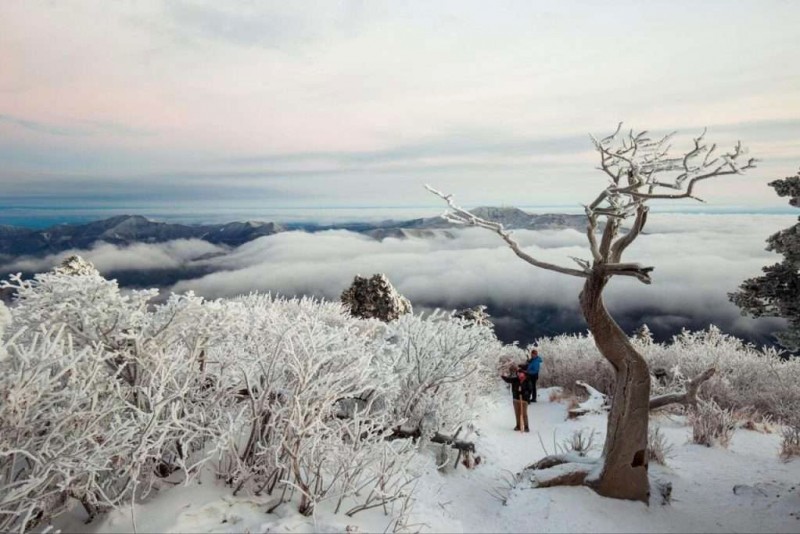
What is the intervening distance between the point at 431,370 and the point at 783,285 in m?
5.43

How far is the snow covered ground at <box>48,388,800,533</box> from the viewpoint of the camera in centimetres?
527

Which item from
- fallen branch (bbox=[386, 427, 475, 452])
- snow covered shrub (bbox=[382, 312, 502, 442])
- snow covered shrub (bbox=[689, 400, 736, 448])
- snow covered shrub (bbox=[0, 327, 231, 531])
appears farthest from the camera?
snow covered shrub (bbox=[689, 400, 736, 448])

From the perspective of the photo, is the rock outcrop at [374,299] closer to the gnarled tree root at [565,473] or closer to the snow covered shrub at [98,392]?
the gnarled tree root at [565,473]

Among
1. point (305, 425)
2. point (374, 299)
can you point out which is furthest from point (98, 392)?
point (374, 299)

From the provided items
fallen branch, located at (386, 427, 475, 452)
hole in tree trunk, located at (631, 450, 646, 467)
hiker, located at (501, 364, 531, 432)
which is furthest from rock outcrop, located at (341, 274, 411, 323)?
hole in tree trunk, located at (631, 450, 646, 467)

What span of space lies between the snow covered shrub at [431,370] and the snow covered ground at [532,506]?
0.98m

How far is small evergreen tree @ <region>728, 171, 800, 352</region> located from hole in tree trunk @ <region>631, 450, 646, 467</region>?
96.9 inches

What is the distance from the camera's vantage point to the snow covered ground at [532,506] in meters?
5.27

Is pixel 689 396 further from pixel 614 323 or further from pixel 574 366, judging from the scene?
pixel 574 366

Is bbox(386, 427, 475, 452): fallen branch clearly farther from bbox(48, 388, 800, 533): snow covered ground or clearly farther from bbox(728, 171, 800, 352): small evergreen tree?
bbox(728, 171, 800, 352): small evergreen tree

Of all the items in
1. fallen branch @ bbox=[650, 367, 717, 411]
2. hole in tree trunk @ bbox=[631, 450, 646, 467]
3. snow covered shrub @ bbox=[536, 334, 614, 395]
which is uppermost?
fallen branch @ bbox=[650, 367, 717, 411]

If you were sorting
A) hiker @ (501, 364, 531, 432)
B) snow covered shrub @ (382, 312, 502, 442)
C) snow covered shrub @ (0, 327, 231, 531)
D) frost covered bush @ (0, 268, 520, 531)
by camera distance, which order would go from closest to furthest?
snow covered shrub @ (0, 327, 231, 531) < frost covered bush @ (0, 268, 520, 531) < snow covered shrub @ (382, 312, 502, 442) < hiker @ (501, 364, 531, 432)

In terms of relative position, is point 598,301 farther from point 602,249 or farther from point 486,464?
point 486,464

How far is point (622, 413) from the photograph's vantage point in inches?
275
